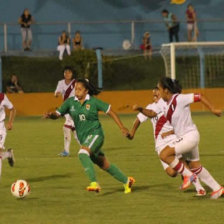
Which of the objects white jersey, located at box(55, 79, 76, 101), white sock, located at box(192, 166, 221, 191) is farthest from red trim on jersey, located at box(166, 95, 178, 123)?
white jersey, located at box(55, 79, 76, 101)

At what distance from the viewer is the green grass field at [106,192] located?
11.6 metres

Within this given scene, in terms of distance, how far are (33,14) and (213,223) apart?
34247mm

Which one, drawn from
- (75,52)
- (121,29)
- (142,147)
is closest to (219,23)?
(121,29)

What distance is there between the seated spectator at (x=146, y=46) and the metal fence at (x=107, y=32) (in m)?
0.84

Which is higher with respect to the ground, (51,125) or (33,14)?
(33,14)

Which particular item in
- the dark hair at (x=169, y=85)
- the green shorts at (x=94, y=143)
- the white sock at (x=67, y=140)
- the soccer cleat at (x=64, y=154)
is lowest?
the soccer cleat at (x=64, y=154)

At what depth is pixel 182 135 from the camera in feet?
42.8

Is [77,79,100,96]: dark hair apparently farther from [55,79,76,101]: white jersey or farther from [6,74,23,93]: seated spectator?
[6,74,23,93]: seated spectator

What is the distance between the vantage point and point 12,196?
45.0 ft

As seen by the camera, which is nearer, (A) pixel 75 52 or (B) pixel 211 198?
(B) pixel 211 198

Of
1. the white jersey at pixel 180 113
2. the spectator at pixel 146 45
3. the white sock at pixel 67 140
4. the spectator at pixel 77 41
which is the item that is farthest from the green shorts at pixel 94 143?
the spectator at pixel 146 45

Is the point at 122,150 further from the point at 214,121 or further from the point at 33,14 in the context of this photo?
the point at 33,14

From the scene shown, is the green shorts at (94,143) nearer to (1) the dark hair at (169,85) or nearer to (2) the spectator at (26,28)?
(1) the dark hair at (169,85)

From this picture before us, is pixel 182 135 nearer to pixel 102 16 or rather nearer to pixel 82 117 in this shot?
pixel 82 117
